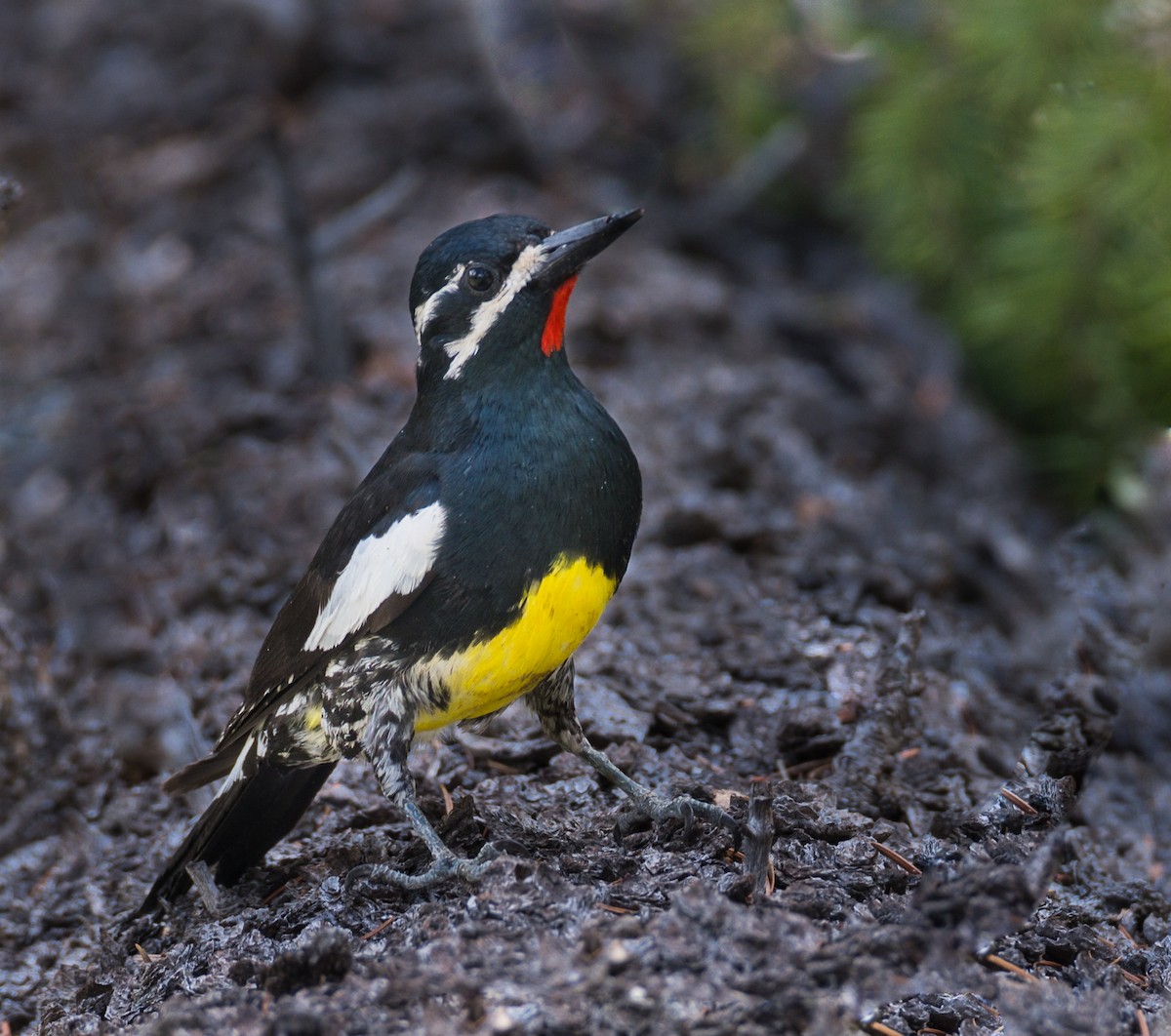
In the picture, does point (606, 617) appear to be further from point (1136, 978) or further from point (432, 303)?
point (1136, 978)

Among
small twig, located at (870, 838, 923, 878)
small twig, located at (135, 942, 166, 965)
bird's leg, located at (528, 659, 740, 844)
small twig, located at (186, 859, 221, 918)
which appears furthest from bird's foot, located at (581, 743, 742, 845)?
small twig, located at (135, 942, 166, 965)

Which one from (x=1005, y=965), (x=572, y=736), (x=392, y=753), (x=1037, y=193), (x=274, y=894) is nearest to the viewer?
(x=1005, y=965)

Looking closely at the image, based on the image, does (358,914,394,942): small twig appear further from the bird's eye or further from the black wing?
the bird's eye

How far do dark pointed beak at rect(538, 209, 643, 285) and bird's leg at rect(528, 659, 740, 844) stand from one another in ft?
3.18

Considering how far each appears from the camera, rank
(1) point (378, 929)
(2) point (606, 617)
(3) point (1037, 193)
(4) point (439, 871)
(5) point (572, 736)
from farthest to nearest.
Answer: (3) point (1037, 193) < (2) point (606, 617) < (5) point (572, 736) < (4) point (439, 871) < (1) point (378, 929)

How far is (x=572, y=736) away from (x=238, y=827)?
0.87 meters

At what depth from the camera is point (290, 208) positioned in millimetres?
5809

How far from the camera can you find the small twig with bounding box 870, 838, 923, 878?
2.98 metres

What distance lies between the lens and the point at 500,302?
327 centimetres

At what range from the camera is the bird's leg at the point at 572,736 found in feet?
10.6

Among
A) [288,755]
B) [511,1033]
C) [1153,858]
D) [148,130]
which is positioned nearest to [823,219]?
[148,130]

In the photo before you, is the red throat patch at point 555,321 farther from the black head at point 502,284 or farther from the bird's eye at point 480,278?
the bird's eye at point 480,278

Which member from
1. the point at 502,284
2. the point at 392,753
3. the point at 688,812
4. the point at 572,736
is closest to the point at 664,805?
the point at 688,812

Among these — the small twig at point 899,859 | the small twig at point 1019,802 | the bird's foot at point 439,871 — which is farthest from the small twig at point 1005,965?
the bird's foot at point 439,871
